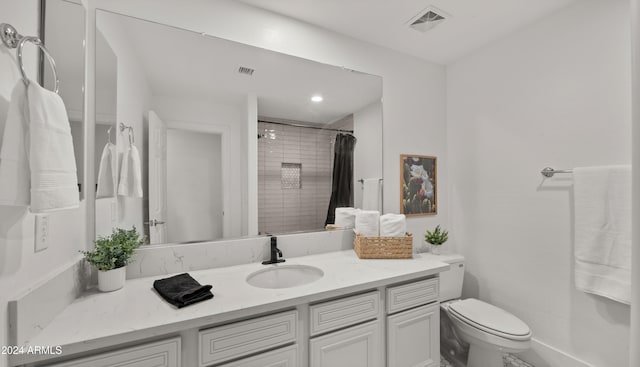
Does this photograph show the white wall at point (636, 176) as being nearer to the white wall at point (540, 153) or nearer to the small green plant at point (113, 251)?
the white wall at point (540, 153)

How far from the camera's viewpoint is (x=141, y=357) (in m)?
0.93

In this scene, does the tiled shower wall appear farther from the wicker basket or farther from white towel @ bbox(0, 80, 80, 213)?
white towel @ bbox(0, 80, 80, 213)

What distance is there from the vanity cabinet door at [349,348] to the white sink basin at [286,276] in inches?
13.5

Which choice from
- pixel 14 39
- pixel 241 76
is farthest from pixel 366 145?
pixel 14 39

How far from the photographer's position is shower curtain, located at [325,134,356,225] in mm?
1987

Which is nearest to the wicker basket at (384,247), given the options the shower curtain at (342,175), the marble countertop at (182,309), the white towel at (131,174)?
the marble countertop at (182,309)

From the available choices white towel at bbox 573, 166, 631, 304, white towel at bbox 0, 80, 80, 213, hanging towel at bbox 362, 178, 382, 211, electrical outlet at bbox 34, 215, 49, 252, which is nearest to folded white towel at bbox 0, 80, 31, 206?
white towel at bbox 0, 80, 80, 213

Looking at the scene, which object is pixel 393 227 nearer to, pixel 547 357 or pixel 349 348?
pixel 349 348

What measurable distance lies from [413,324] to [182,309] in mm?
1261

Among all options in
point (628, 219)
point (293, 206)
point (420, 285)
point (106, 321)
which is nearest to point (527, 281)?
point (628, 219)

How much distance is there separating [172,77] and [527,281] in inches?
110

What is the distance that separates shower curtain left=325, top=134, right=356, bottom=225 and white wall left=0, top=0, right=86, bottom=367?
1.46 metres

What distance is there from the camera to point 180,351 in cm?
98

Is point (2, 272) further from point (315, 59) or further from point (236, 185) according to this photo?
point (315, 59)
